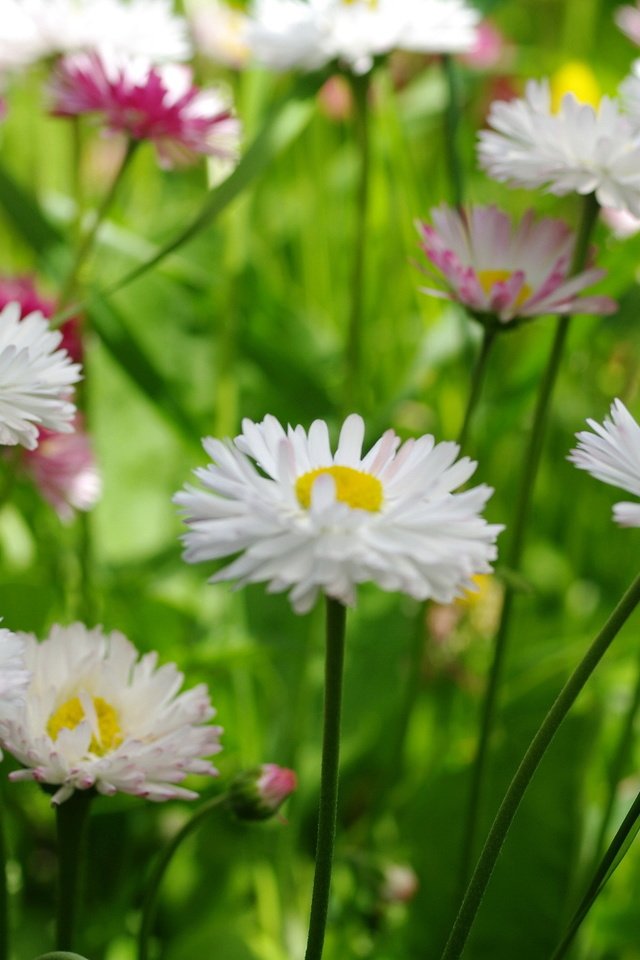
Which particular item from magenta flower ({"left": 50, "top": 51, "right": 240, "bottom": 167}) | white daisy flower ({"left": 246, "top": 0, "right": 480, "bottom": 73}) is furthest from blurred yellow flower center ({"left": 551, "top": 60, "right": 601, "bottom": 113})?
magenta flower ({"left": 50, "top": 51, "right": 240, "bottom": 167})

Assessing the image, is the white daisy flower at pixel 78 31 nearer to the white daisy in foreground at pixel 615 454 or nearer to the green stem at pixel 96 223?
the green stem at pixel 96 223

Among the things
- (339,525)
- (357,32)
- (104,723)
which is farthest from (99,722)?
(357,32)

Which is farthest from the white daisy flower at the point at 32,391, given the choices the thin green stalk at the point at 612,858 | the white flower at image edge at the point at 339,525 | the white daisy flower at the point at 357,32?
the white daisy flower at the point at 357,32

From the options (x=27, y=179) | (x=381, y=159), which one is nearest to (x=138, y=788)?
(x=381, y=159)

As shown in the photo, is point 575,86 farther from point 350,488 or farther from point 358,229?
point 350,488

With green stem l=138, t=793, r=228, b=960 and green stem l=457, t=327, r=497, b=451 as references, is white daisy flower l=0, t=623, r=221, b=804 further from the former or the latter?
green stem l=457, t=327, r=497, b=451

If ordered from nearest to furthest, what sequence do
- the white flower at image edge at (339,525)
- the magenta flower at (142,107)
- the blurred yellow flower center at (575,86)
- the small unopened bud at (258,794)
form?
the white flower at image edge at (339,525) < the small unopened bud at (258,794) < the magenta flower at (142,107) < the blurred yellow flower center at (575,86)

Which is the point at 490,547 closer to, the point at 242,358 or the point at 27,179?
the point at 242,358
